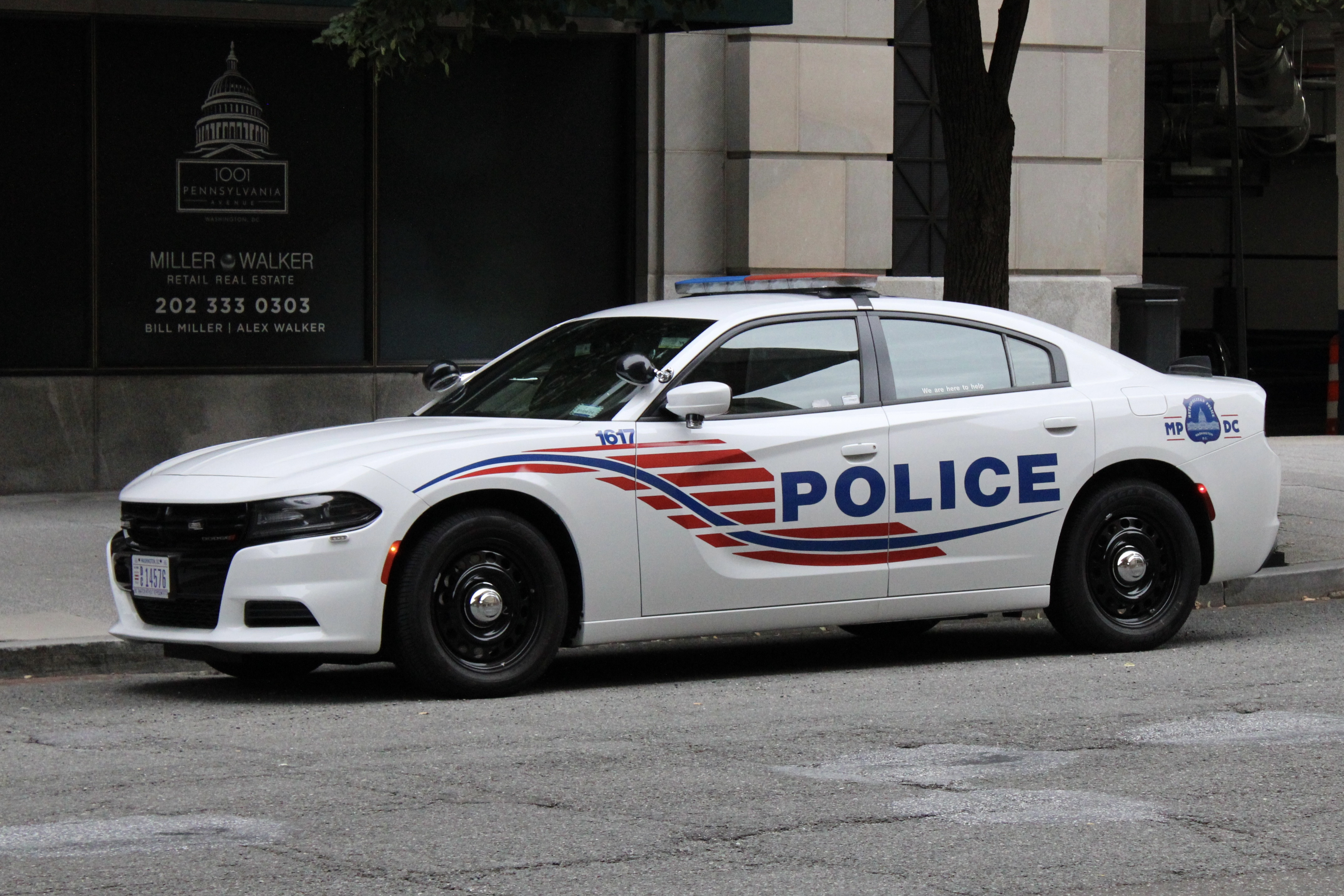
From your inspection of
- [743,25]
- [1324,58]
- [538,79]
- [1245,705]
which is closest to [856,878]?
[1245,705]

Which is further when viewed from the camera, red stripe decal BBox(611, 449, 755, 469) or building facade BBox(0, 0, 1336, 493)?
building facade BBox(0, 0, 1336, 493)

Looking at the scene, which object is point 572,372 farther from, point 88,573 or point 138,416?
point 138,416

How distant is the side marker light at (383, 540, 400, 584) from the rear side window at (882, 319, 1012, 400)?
2.32 m

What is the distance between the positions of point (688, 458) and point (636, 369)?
16.3 inches

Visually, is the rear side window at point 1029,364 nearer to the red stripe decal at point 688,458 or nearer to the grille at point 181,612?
the red stripe decal at point 688,458

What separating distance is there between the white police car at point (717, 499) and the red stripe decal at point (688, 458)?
0.01m

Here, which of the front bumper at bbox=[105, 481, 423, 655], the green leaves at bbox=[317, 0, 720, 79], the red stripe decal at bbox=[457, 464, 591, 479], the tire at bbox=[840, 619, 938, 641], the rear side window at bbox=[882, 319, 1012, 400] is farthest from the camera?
the green leaves at bbox=[317, 0, 720, 79]

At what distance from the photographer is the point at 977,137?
40.4ft

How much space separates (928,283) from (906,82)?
177 centimetres

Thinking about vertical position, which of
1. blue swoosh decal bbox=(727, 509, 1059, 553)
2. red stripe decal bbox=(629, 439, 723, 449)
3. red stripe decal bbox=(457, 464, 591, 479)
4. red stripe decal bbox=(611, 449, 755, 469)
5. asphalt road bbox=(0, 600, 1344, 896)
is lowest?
asphalt road bbox=(0, 600, 1344, 896)

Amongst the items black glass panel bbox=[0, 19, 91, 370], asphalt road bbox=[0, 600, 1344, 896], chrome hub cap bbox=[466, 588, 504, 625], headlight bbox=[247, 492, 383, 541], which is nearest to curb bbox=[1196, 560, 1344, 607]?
asphalt road bbox=[0, 600, 1344, 896]

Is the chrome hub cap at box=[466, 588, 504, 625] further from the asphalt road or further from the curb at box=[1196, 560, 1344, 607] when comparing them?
the curb at box=[1196, 560, 1344, 607]

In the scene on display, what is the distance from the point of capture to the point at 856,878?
5059 millimetres

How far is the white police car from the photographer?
7.47 meters
